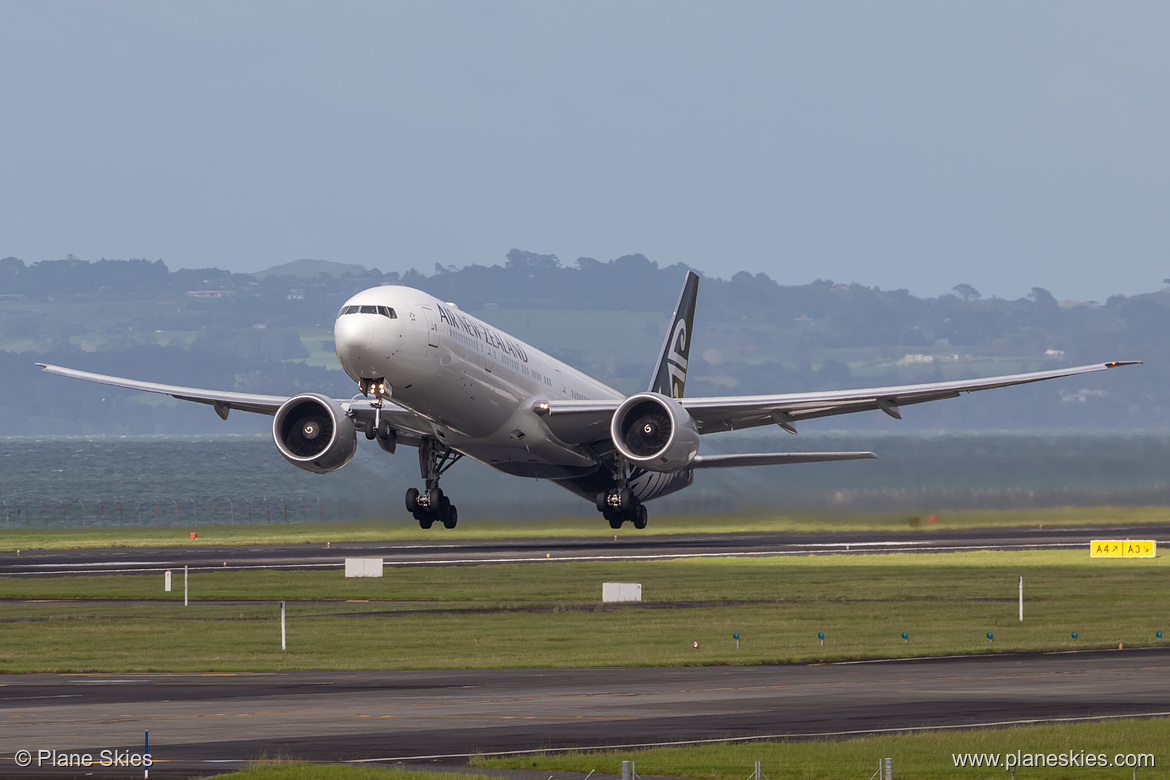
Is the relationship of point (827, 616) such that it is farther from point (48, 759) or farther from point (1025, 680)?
point (48, 759)

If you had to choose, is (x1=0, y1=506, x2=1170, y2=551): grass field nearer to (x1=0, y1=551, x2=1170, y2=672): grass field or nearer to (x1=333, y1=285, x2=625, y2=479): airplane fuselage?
(x1=0, y1=551, x2=1170, y2=672): grass field

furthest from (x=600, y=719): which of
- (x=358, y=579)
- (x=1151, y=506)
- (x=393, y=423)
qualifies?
(x=1151, y=506)

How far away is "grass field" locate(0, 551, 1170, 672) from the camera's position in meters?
40.0

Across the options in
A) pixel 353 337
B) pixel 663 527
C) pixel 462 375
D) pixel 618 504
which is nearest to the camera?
pixel 353 337

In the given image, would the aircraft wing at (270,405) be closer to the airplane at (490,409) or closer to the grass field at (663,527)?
the airplane at (490,409)

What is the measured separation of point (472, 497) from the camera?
91.8m

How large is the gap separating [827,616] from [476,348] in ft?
46.2

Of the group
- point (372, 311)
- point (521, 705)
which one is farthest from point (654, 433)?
point (521, 705)

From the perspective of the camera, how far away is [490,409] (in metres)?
54.6

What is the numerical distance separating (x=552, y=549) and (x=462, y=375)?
99.9 ft

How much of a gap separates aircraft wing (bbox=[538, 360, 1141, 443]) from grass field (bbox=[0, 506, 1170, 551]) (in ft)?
85.3

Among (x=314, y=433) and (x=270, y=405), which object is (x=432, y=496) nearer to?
(x=314, y=433)

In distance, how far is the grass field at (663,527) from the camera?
8988 cm

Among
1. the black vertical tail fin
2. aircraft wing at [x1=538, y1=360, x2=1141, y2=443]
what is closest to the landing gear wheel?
aircraft wing at [x1=538, y1=360, x2=1141, y2=443]
